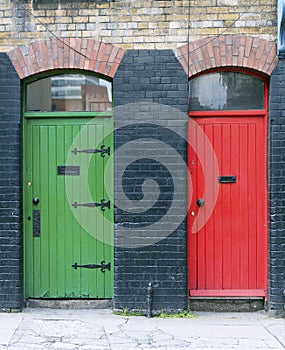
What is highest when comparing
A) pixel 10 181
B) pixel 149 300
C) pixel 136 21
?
pixel 136 21

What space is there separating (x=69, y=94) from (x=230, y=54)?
202cm

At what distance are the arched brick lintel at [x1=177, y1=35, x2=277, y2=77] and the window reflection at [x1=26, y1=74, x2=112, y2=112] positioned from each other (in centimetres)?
108

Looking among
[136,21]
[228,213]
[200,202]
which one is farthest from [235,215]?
[136,21]

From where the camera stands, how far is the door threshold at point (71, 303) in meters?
7.04

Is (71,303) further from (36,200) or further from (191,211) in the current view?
(191,211)

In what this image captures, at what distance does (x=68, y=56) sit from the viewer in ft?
22.3

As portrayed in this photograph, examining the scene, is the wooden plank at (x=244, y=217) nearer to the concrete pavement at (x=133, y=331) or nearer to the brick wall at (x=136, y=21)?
the concrete pavement at (x=133, y=331)

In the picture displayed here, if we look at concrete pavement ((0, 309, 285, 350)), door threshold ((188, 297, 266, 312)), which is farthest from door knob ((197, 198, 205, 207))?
concrete pavement ((0, 309, 285, 350))

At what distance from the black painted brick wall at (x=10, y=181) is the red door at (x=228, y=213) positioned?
82.5 inches

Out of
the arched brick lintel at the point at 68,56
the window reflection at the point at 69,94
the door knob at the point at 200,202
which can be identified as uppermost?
the arched brick lintel at the point at 68,56

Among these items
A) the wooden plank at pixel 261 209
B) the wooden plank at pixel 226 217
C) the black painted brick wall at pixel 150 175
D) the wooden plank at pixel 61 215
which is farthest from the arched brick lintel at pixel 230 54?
the wooden plank at pixel 61 215

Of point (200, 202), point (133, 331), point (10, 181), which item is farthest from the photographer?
point (200, 202)

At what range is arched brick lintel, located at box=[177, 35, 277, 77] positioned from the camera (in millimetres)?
6758

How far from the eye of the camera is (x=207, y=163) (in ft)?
23.0
